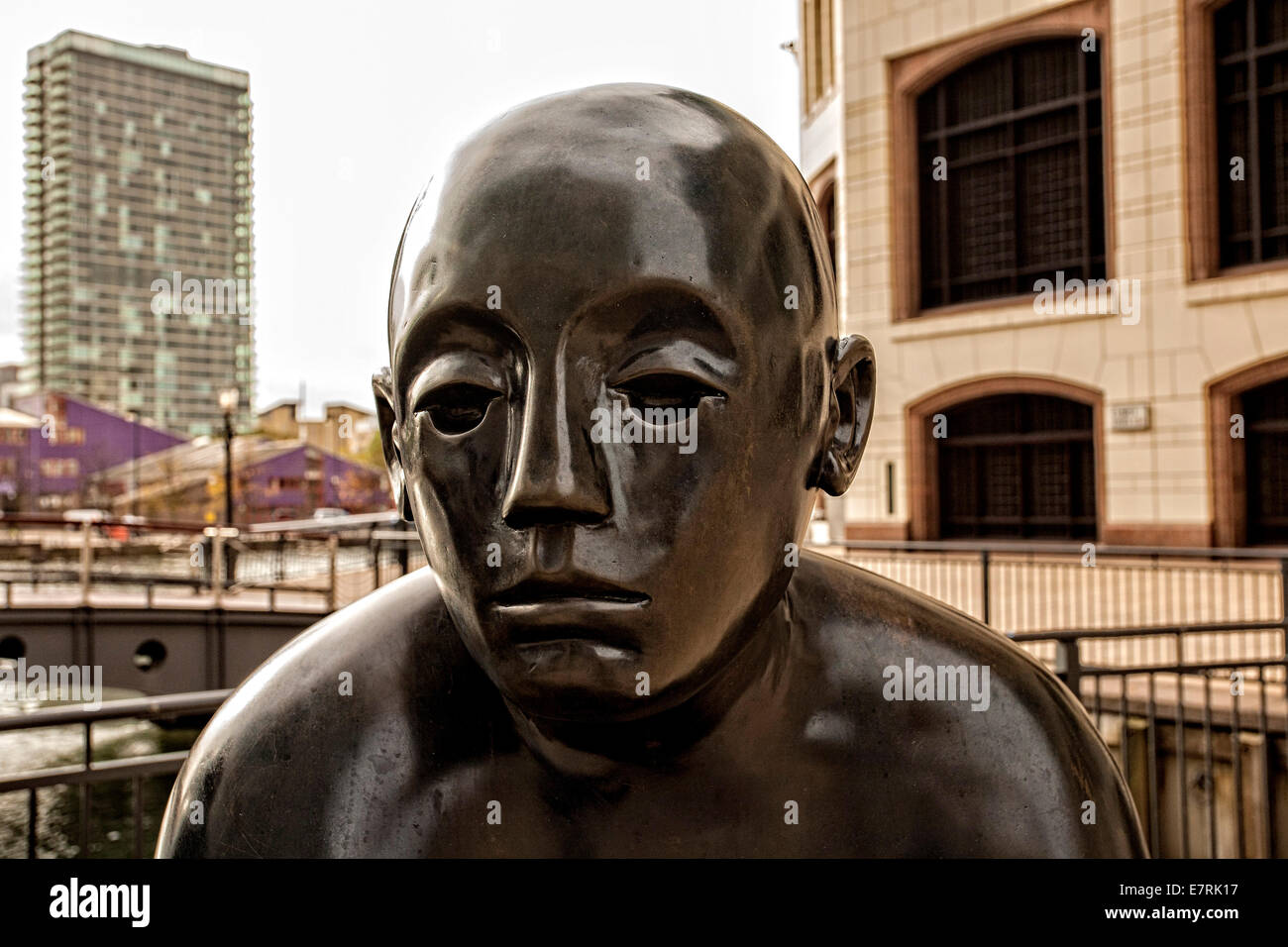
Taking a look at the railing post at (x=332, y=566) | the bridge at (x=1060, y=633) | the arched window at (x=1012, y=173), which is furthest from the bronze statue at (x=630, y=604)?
the arched window at (x=1012, y=173)

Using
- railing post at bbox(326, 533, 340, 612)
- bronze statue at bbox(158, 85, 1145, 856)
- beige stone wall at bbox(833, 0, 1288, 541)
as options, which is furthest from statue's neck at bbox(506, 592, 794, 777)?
beige stone wall at bbox(833, 0, 1288, 541)

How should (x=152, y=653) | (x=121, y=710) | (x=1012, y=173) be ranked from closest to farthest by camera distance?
(x=121, y=710)
(x=152, y=653)
(x=1012, y=173)

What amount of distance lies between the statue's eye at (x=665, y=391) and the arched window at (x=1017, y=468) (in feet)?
52.8

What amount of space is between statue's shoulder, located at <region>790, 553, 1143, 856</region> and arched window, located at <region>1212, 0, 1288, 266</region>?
15.7 m

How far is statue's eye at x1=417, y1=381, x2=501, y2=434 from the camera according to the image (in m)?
1.01

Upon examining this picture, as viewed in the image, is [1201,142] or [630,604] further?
[1201,142]

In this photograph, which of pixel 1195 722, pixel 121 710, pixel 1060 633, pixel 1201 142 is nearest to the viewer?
pixel 121 710

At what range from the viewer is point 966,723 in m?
1.24

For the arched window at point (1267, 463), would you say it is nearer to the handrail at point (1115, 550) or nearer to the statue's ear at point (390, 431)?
the handrail at point (1115, 550)

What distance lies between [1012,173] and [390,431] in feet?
55.7

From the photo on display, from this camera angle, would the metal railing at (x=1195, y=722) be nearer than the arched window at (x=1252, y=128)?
Yes

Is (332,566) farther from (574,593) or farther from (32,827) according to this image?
(574,593)

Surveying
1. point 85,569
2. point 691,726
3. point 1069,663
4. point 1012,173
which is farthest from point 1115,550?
point 85,569

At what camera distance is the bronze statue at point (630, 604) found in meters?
0.96
